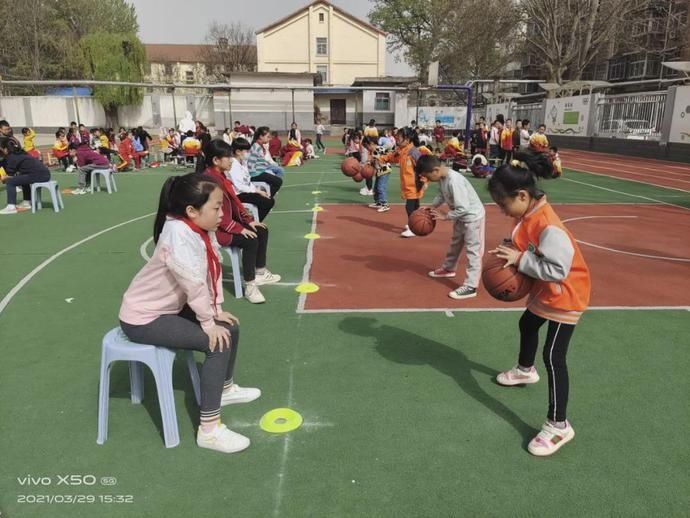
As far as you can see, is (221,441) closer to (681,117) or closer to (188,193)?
(188,193)

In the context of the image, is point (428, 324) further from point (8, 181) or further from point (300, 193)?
point (8, 181)

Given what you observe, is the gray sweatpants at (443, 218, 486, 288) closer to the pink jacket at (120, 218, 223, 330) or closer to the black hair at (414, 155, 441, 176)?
the black hair at (414, 155, 441, 176)

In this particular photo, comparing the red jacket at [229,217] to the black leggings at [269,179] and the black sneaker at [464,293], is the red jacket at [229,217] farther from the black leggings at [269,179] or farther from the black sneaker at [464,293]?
the black leggings at [269,179]

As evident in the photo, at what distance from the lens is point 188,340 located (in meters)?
3.12

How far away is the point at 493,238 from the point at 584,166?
14.3m

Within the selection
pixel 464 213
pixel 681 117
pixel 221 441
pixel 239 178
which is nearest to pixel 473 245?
pixel 464 213

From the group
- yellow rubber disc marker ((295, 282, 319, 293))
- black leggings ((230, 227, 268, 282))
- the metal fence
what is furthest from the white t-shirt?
the metal fence

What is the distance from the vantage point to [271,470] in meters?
3.16

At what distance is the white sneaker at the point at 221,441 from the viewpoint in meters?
3.31

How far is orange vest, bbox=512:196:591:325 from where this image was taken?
3129 mm

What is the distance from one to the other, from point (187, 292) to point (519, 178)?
205 centimetres

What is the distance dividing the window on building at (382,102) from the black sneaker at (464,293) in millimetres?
40832

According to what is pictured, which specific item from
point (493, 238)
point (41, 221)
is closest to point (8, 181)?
point (41, 221)

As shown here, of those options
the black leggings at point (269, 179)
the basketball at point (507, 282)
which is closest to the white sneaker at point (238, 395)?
the basketball at point (507, 282)
